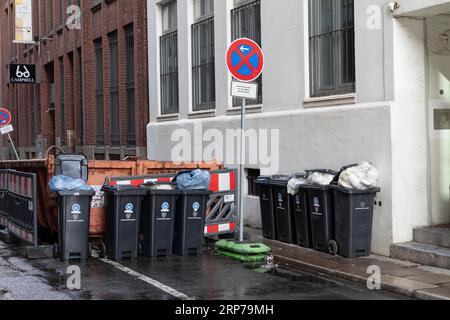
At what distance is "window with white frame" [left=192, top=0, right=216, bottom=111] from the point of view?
14453 millimetres

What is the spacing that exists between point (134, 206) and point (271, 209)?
2534 millimetres

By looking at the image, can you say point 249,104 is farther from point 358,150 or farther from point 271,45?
point 358,150

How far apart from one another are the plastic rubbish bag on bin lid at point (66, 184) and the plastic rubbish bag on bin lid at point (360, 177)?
12.2 feet

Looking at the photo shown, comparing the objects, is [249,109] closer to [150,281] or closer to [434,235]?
[434,235]

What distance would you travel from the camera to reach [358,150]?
9.74 metres

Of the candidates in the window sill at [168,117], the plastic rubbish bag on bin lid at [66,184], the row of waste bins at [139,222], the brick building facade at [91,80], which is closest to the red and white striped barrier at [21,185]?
the plastic rubbish bag on bin lid at [66,184]

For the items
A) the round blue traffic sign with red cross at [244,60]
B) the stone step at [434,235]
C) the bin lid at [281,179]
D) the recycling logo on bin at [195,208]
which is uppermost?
the round blue traffic sign with red cross at [244,60]

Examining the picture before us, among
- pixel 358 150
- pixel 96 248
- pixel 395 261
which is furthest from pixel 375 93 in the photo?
pixel 96 248

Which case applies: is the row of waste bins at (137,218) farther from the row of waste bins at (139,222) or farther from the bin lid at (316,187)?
the bin lid at (316,187)

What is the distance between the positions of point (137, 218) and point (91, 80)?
13740 millimetres

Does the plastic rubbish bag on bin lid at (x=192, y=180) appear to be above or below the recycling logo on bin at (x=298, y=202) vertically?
above

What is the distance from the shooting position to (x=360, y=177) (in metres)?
8.99

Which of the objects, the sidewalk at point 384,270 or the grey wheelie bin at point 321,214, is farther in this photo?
the grey wheelie bin at point 321,214

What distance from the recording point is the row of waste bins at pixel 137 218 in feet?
30.1
